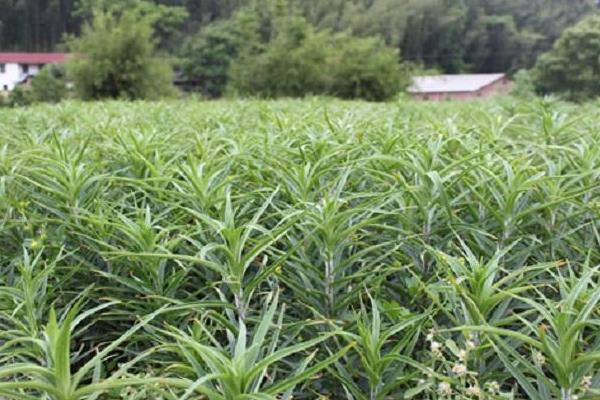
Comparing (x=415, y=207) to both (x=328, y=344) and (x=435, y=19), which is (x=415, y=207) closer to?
(x=328, y=344)

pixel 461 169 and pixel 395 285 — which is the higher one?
pixel 461 169

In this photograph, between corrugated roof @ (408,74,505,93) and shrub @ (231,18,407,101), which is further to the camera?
corrugated roof @ (408,74,505,93)

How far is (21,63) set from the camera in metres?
33.8

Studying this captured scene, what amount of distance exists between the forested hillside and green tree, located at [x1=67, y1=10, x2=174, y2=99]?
15390 mm

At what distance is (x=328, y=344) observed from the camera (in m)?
1.16

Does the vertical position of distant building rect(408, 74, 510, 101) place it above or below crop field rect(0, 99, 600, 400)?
below

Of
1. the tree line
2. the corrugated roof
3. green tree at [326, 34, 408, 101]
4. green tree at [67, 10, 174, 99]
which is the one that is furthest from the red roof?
green tree at [326, 34, 408, 101]

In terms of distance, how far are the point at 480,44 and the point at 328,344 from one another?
43.1 m

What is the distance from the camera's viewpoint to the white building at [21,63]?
106 ft

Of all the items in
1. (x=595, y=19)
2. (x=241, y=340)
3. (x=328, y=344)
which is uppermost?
(x=595, y=19)

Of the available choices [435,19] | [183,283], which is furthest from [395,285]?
[435,19]

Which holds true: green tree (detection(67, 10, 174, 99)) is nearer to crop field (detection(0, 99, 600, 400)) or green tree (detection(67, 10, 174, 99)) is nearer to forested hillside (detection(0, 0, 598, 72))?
crop field (detection(0, 99, 600, 400))

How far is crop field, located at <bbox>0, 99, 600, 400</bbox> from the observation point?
3.00ft

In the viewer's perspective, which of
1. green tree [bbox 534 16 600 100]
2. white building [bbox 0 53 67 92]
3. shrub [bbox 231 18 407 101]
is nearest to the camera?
shrub [bbox 231 18 407 101]
